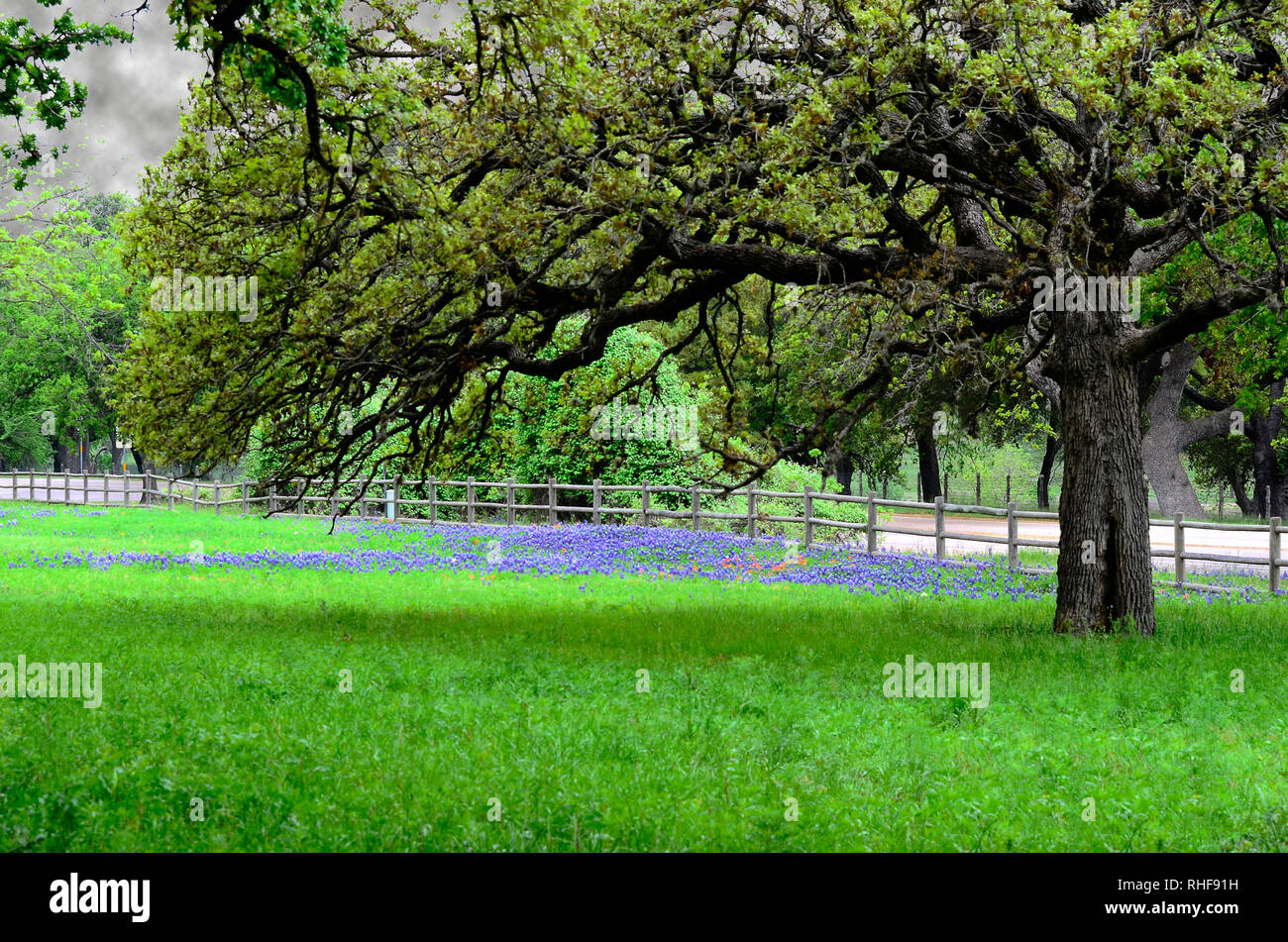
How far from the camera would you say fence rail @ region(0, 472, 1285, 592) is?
19.2 m

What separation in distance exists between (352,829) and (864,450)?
47.5m

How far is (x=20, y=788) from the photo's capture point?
271 inches

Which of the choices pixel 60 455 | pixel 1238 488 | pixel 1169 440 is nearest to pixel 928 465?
pixel 1238 488

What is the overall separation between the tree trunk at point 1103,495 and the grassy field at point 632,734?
21.8 inches

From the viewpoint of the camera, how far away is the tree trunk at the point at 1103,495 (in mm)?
13531

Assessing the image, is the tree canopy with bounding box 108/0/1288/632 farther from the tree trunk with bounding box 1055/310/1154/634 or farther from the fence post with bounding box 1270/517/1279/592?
the fence post with bounding box 1270/517/1279/592

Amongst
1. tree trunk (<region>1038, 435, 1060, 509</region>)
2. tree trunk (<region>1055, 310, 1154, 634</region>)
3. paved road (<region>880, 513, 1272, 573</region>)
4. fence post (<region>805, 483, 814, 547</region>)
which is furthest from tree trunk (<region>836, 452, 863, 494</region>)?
tree trunk (<region>1055, 310, 1154, 634</region>)

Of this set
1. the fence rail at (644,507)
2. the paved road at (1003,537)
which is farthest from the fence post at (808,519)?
the paved road at (1003,537)

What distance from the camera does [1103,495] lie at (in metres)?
13.6

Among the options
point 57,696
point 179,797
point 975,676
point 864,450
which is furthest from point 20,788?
point 864,450

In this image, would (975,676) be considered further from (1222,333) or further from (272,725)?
(1222,333)

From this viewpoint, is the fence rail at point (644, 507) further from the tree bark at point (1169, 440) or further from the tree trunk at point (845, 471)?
the tree trunk at point (845, 471)

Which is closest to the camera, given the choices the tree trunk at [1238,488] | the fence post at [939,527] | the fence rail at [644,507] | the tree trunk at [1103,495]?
the tree trunk at [1103,495]

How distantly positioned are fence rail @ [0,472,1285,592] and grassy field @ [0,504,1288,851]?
7.20 ft
